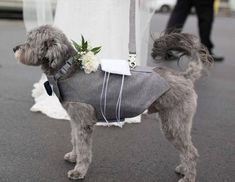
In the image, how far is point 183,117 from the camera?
337 centimetres

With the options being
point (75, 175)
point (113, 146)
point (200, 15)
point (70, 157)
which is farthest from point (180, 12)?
point (75, 175)

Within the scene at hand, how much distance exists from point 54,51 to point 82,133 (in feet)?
2.36

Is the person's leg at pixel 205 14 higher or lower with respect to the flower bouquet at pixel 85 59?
lower

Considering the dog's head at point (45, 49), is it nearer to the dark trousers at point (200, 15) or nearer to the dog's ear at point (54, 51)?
the dog's ear at point (54, 51)

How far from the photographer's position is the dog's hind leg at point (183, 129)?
132 inches

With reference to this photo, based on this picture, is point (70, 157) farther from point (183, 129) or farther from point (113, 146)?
point (183, 129)

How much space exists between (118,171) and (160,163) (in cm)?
43

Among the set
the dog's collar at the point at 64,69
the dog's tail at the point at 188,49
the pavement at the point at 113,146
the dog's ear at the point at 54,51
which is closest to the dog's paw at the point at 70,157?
the pavement at the point at 113,146

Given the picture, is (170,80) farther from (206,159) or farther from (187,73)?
(206,159)

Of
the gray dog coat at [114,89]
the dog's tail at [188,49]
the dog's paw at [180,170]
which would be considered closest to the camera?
the gray dog coat at [114,89]

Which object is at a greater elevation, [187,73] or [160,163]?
[187,73]

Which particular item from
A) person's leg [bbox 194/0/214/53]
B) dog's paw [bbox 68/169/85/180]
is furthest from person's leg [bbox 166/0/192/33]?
dog's paw [bbox 68/169/85/180]

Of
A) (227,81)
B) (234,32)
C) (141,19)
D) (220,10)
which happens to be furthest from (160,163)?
(220,10)

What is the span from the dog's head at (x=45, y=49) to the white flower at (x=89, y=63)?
0.45 feet
